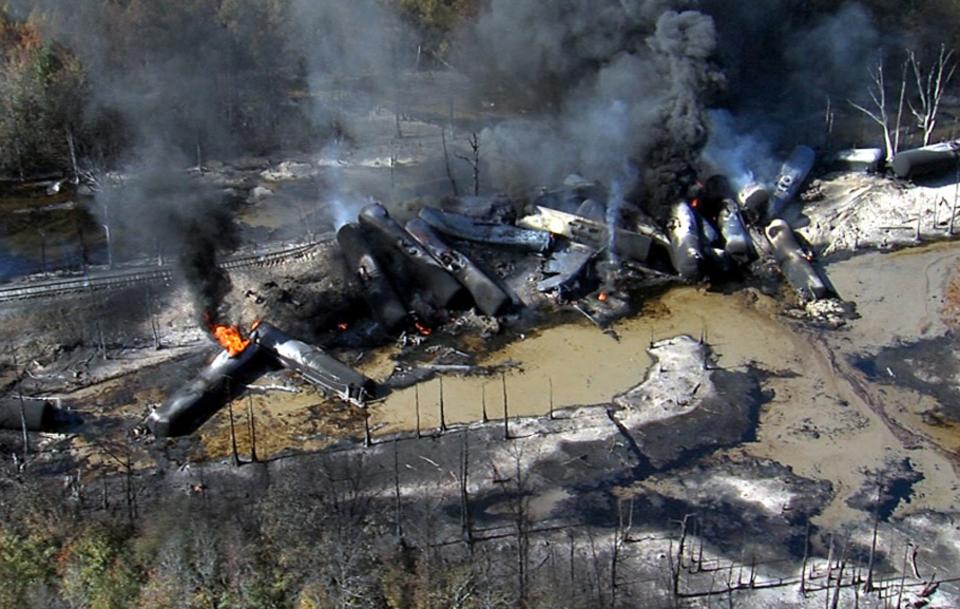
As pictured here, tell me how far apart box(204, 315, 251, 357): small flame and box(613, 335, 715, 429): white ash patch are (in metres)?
10.2

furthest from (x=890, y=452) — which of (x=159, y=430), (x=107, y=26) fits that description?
(x=107, y=26)

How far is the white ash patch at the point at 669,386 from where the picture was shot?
2744 centimetres

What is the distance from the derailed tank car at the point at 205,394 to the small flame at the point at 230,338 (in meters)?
0.12

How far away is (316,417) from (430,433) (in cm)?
311

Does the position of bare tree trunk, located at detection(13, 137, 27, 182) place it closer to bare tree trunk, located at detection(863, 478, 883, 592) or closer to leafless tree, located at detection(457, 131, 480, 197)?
leafless tree, located at detection(457, 131, 480, 197)

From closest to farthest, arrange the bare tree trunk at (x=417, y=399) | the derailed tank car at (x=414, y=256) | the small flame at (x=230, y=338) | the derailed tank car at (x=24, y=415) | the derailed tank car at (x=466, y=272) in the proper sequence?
the derailed tank car at (x=24, y=415), the bare tree trunk at (x=417, y=399), the small flame at (x=230, y=338), the derailed tank car at (x=466, y=272), the derailed tank car at (x=414, y=256)

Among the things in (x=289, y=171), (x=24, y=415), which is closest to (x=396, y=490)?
(x=24, y=415)

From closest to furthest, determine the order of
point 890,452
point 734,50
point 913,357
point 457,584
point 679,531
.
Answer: point 457,584
point 679,531
point 890,452
point 913,357
point 734,50

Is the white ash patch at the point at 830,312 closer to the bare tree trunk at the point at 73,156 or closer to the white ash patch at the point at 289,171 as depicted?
the white ash patch at the point at 289,171

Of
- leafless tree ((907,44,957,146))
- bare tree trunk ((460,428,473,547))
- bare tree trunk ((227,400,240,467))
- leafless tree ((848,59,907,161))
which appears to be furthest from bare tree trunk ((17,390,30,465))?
leafless tree ((907,44,957,146))

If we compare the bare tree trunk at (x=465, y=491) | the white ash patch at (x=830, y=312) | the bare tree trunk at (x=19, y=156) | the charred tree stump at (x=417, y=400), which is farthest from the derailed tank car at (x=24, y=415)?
the white ash patch at (x=830, y=312)

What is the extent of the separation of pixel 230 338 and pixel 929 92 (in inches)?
1267

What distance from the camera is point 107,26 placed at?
162 ft

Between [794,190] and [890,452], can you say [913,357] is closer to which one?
[890,452]
